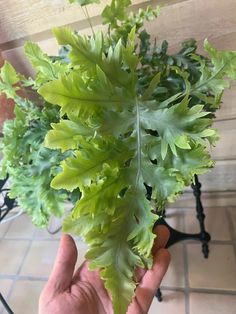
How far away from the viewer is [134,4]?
739 millimetres

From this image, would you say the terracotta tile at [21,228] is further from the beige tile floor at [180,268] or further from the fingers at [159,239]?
the fingers at [159,239]

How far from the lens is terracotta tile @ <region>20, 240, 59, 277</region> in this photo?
110 centimetres

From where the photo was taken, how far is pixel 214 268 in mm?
960

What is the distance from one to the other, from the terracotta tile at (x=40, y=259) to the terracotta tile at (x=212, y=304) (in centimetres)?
55

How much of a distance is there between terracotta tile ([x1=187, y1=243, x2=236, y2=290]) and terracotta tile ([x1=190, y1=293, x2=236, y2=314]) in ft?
0.10

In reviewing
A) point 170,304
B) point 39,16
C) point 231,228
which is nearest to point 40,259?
point 170,304

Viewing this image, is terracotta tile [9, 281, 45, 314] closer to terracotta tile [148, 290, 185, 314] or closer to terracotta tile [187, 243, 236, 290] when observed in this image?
terracotta tile [148, 290, 185, 314]

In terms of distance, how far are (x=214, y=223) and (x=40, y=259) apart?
2.33ft

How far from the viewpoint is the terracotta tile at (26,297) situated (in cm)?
100

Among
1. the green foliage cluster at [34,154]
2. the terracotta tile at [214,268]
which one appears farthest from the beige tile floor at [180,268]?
the green foliage cluster at [34,154]

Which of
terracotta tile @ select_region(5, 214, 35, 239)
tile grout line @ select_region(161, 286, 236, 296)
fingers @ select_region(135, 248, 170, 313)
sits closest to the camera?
fingers @ select_region(135, 248, 170, 313)

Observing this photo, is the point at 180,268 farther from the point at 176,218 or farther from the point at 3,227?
the point at 3,227

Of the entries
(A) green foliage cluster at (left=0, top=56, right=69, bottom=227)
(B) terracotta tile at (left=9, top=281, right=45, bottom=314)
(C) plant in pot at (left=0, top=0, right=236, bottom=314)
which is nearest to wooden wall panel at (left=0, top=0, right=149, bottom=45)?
(A) green foliage cluster at (left=0, top=56, right=69, bottom=227)

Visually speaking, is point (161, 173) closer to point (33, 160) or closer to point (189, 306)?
point (33, 160)
